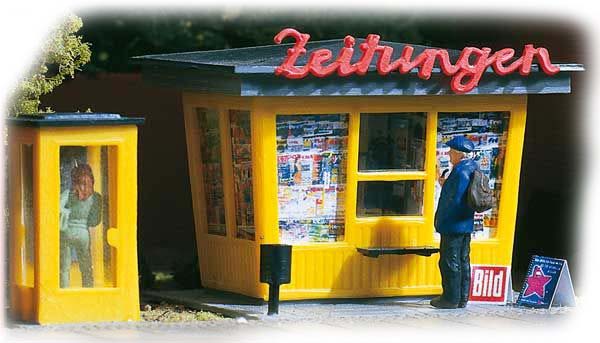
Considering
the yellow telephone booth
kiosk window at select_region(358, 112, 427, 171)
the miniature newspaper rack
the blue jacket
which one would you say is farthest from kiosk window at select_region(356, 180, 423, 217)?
the yellow telephone booth

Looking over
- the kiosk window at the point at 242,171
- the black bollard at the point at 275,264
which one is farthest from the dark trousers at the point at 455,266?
the kiosk window at the point at 242,171

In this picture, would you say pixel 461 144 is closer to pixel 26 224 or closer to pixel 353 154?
pixel 353 154

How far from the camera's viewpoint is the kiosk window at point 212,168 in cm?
1340

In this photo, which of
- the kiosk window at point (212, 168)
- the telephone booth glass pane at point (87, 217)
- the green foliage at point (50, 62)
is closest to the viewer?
the telephone booth glass pane at point (87, 217)

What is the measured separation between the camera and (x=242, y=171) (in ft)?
42.5

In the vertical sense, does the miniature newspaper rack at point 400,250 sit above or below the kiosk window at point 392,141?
below

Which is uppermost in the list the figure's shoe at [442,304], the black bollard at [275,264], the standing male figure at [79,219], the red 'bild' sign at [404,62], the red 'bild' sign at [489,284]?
the red 'bild' sign at [404,62]

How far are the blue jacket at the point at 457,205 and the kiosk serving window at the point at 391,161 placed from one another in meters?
0.51

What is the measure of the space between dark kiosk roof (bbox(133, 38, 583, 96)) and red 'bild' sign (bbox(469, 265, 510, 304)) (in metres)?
1.81

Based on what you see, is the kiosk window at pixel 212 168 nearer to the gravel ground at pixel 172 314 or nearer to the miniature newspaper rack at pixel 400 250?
the gravel ground at pixel 172 314

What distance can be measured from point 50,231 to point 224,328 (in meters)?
1.74

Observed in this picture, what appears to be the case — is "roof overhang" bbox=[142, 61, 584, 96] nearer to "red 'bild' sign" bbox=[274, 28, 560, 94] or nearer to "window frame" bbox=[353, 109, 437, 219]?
"red 'bild' sign" bbox=[274, 28, 560, 94]

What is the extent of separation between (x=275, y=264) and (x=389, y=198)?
168 cm

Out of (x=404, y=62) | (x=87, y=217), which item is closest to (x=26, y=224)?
(x=87, y=217)
